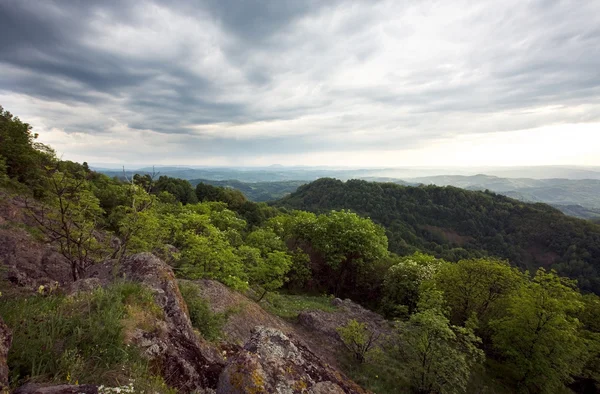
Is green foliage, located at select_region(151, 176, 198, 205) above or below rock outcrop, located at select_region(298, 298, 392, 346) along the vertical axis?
above

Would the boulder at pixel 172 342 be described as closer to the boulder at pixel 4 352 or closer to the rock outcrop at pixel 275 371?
the rock outcrop at pixel 275 371

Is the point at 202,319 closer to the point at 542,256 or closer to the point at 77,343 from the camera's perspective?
the point at 77,343

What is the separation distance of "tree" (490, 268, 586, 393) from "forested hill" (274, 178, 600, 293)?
8473 cm

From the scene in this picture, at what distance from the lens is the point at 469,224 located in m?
153

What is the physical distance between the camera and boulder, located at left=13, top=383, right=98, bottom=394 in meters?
2.92

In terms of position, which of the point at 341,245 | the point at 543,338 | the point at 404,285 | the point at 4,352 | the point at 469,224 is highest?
the point at 4,352

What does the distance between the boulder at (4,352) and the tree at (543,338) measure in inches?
859

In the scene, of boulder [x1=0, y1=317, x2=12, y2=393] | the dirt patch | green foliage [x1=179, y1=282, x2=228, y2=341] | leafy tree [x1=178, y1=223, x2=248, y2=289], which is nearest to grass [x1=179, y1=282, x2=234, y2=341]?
green foliage [x1=179, y1=282, x2=228, y2=341]

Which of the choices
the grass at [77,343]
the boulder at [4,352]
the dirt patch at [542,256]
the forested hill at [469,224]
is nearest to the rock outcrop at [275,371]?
the grass at [77,343]

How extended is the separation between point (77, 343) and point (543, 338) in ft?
71.7

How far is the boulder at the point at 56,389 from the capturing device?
115 inches

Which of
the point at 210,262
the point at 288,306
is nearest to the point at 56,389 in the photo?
the point at 210,262

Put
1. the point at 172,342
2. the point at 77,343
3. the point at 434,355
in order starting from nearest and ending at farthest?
1. the point at 77,343
2. the point at 172,342
3. the point at 434,355

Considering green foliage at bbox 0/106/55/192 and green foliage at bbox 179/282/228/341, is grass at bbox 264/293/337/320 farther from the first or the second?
green foliage at bbox 0/106/55/192
